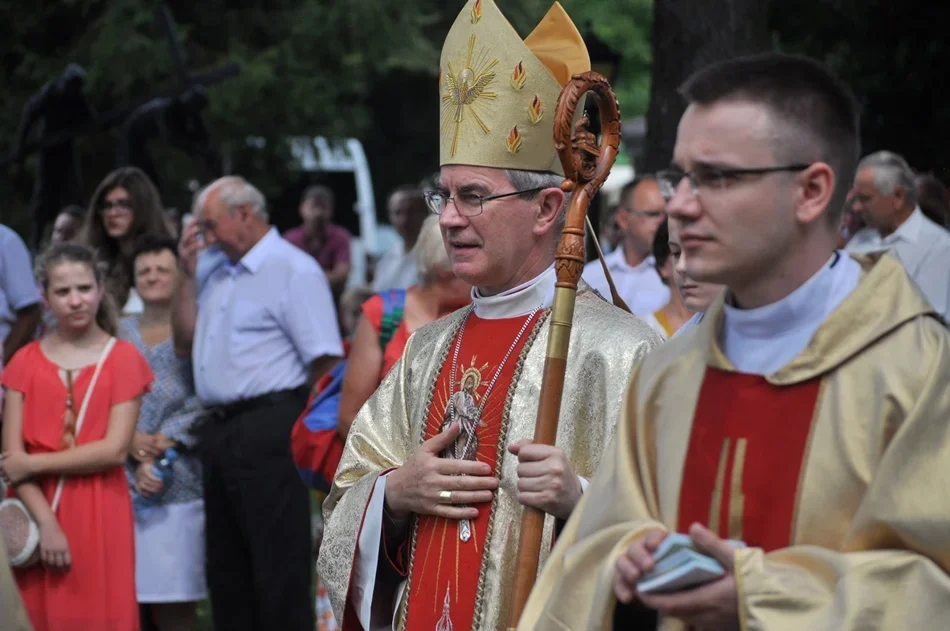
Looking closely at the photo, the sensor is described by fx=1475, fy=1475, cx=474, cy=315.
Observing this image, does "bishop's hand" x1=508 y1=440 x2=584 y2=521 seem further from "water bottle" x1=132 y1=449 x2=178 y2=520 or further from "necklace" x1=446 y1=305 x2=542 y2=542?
"water bottle" x1=132 y1=449 x2=178 y2=520

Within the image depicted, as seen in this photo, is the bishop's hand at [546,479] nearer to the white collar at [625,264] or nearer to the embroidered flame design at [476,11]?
the embroidered flame design at [476,11]

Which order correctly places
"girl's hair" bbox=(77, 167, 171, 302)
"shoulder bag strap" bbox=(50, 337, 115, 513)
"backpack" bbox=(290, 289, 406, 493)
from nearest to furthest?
"backpack" bbox=(290, 289, 406, 493) < "shoulder bag strap" bbox=(50, 337, 115, 513) < "girl's hair" bbox=(77, 167, 171, 302)

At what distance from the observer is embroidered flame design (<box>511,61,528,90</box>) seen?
12.5ft

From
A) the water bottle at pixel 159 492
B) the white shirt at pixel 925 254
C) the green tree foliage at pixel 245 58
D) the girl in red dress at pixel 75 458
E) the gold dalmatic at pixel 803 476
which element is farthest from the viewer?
the green tree foliage at pixel 245 58

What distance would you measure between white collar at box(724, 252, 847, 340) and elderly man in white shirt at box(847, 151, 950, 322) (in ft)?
17.4

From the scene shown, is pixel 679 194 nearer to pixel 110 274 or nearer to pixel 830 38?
pixel 110 274

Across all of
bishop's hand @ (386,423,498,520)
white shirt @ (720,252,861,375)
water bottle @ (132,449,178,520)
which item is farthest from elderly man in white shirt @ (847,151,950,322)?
white shirt @ (720,252,861,375)

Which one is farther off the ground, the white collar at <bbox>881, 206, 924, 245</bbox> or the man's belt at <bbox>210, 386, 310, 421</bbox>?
the white collar at <bbox>881, 206, 924, 245</bbox>

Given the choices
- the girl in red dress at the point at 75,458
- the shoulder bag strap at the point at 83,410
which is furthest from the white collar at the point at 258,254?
the shoulder bag strap at the point at 83,410

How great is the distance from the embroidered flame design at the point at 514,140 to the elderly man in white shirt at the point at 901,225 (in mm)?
4455

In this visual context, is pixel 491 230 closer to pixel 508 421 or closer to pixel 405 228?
pixel 508 421

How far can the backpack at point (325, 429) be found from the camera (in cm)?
593

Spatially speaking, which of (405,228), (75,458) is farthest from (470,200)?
(405,228)

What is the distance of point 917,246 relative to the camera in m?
8.04
